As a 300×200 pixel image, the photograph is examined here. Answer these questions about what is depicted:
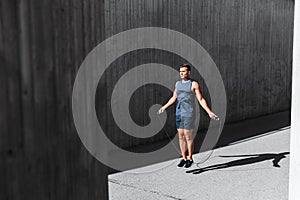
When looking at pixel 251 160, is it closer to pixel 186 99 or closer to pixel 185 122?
pixel 185 122

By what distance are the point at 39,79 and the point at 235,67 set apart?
1074 centimetres

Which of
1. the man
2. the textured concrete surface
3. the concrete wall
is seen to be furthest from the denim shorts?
the concrete wall

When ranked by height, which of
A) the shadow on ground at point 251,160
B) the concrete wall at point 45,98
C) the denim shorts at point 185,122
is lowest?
the shadow on ground at point 251,160

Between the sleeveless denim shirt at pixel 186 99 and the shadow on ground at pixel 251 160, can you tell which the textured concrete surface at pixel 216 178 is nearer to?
the shadow on ground at pixel 251 160

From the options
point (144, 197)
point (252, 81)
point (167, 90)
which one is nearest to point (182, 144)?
point (144, 197)

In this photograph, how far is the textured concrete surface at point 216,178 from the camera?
21.2 ft

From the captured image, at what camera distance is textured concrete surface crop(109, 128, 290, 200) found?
6461 millimetres

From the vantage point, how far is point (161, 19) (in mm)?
10031

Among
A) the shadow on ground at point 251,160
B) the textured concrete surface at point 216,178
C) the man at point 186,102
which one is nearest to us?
the textured concrete surface at point 216,178

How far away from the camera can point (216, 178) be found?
7312 millimetres

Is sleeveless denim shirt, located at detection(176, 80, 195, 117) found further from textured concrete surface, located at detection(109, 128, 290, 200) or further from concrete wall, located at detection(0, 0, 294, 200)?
concrete wall, located at detection(0, 0, 294, 200)

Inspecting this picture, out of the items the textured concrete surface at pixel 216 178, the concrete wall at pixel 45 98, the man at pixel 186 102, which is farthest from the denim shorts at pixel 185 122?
the concrete wall at pixel 45 98

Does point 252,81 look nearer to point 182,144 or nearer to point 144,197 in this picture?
point 182,144

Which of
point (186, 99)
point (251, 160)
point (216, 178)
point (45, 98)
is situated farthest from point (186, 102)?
point (45, 98)
